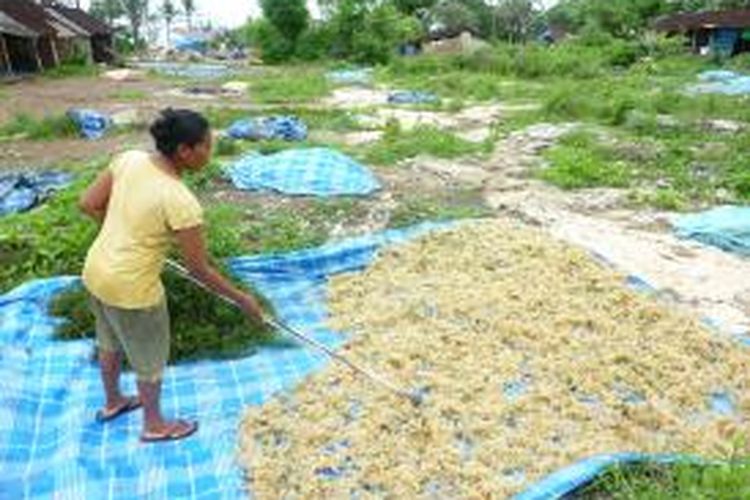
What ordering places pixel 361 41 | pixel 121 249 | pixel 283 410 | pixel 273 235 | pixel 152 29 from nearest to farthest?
pixel 121 249
pixel 283 410
pixel 273 235
pixel 361 41
pixel 152 29

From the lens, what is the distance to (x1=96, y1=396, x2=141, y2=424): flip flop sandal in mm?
4016

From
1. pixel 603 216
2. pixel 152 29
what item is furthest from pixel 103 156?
pixel 152 29

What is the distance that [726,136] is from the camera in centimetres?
Answer: 1166

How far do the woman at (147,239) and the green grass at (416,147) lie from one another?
6619 mm

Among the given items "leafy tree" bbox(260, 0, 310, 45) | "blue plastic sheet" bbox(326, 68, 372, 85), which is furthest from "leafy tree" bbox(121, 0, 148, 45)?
"blue plastic sheet" bbox(326, 68, 372, 85)

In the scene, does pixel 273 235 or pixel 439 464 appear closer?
pixel 439 464

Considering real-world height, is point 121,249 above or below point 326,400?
above

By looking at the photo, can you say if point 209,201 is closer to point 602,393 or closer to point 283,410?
point 283,410

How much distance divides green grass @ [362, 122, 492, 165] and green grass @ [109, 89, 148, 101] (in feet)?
32.2

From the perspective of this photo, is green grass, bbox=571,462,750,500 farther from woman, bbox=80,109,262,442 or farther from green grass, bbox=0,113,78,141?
green grass, bbox=0,113,78,141

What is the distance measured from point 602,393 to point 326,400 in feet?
4.21

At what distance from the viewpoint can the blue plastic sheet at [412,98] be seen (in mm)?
17780

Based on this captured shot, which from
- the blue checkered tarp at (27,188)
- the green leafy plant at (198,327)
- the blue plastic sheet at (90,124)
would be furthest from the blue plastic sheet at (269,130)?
the green leafy plant at (198,327)

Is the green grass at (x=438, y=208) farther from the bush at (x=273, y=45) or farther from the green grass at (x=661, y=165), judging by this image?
the bush at (x=273, y=45)
